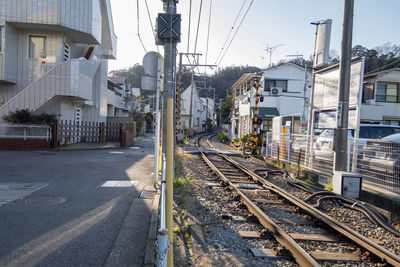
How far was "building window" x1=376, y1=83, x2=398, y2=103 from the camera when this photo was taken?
75.8 ft

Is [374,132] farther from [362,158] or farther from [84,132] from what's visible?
[84,132]

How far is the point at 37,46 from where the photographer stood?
16547mm

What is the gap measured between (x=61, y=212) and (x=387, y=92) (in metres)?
25.8

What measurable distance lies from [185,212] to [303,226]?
2.13 metres

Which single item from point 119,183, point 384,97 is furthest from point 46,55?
point 384,97

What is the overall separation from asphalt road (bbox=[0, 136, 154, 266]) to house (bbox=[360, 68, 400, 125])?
2028cm

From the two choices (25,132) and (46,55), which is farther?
(46,55)

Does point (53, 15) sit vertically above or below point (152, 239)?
above

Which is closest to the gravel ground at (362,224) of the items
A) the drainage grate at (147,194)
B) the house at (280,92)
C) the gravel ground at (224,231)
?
the gravel ground at (224,231)

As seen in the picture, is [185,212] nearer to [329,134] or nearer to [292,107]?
[329,134]

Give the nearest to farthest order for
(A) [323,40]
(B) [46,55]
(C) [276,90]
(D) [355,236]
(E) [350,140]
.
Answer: (D) [355,236] < (E) [350,140] < (A) [323,40] < (B) [46,55] < (C) [276,90]

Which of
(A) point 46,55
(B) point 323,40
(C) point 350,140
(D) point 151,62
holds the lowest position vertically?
(C) point 350,140

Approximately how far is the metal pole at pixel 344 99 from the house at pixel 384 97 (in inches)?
694

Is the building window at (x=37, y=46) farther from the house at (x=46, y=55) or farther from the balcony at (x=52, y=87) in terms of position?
the balcony at (x=52, y=87)
